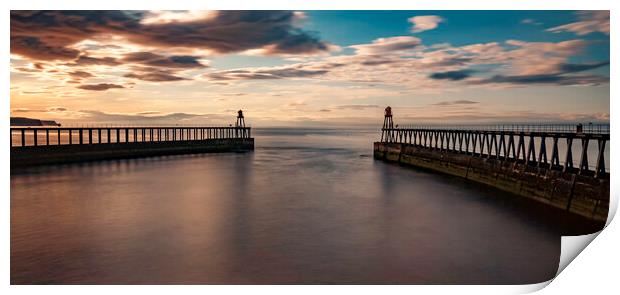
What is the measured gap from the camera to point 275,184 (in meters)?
27.3

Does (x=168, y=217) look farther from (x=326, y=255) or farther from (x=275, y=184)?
(x=275, y=184)

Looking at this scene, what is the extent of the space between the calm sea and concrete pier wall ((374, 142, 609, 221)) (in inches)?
32.8

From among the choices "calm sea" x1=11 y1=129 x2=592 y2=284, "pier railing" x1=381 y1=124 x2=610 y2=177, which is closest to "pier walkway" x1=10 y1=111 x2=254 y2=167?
"calm sea" x1=11 y1=129 x2=592 y2=284

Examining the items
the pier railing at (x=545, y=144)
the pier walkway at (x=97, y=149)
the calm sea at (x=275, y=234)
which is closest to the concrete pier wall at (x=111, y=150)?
the pier walkway at (x=97, y=149)

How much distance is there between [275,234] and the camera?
560 inches

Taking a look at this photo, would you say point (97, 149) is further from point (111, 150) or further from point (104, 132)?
point (104, 132)

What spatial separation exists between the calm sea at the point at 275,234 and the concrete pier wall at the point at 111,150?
908cm

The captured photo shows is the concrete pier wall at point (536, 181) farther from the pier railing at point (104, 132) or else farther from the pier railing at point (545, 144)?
the pier railing at point (104, 132)

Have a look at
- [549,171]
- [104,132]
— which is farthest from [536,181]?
[104,132]

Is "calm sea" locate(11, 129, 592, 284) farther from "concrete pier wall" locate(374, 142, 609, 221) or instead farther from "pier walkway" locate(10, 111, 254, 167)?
"pier walkway" locate(10, 111, 254, 167)

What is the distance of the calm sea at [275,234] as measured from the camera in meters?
10.4

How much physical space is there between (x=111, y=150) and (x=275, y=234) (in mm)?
33732
